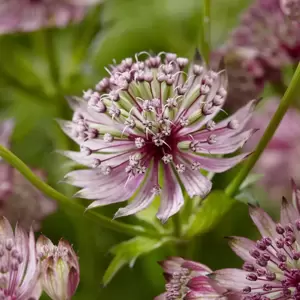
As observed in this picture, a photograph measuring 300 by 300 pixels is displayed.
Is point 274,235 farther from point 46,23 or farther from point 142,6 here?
point 142,6

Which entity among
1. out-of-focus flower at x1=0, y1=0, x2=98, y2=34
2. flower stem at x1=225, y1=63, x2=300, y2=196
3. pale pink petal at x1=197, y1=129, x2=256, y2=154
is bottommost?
pale pink petal at x1=197, y1=129, x2=256, y2=154

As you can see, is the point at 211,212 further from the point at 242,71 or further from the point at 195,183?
the point at 242,71

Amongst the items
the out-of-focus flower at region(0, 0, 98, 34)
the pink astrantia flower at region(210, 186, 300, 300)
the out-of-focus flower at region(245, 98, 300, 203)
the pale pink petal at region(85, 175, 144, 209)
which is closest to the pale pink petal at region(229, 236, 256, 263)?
the pink astrantia flower at region(210, 186, 300, 300)

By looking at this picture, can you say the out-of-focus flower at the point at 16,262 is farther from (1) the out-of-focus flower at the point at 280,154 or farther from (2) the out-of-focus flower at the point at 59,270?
(1) the out-of-focus flower at the point at 280,154

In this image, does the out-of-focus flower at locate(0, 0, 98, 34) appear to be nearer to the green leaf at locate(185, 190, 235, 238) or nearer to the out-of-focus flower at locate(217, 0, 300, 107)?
the out-of-focus flower at locate(217, 0, 300, 107)

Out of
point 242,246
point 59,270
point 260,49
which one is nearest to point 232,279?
point 242,246

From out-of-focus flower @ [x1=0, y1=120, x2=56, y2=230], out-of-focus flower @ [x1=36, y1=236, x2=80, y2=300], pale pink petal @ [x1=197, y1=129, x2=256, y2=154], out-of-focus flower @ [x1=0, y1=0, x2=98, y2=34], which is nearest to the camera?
out-of-focus flower @ [x1=36, y1=236, x2=80, y2=300]
